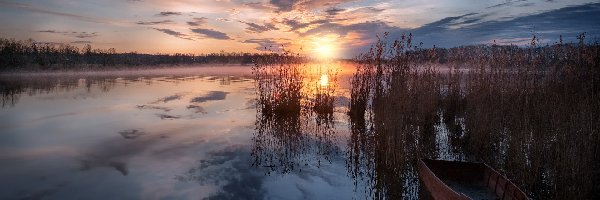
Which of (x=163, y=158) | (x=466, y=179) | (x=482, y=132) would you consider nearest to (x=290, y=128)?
(x=163, y=158)

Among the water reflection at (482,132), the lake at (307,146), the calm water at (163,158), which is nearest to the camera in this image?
the water reflection at (482,132)

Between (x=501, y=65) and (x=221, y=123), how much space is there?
7.37 metres

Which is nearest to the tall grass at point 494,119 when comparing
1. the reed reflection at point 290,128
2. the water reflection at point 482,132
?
the water reflection at point 482,132

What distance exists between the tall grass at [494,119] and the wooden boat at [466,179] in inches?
16.5

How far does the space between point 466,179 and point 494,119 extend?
255cm

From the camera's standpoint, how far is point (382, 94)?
9805mm

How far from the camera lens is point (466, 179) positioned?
4773 mm

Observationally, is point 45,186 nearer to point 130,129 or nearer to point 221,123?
point 130,129

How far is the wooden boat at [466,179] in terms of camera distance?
4.05 meters

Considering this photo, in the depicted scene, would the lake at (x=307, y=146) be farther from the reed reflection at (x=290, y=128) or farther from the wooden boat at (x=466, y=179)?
the wooden boat at (x=466, y=179)

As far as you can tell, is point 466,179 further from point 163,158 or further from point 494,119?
point 163,158

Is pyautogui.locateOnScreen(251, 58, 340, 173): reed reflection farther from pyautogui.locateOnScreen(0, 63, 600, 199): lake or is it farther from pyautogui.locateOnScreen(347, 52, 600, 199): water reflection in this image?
pyautogui.locateOnScreen(347, 52, 600, 199): water reflection

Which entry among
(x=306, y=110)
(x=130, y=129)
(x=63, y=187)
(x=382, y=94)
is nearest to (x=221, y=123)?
(x=130, y=129)

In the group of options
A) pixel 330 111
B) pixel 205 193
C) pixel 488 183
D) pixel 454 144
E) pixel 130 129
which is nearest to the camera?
pixel 488 183
